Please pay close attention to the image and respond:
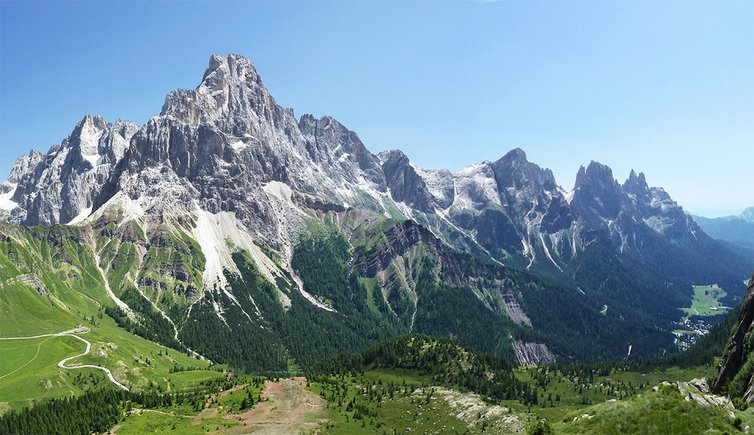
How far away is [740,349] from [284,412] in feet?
391

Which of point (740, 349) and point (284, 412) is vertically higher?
point (740, 349)

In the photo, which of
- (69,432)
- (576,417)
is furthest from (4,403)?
(576,417)

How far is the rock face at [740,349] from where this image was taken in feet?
377

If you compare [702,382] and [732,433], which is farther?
[702,382]

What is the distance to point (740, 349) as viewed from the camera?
119750 millimetres

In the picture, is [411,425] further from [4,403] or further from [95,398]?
[4,403]

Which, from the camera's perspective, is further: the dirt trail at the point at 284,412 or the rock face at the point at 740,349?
the dirt trail at the point at 284,412

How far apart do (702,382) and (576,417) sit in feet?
248

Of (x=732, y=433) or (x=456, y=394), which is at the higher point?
(x=732, y=433)

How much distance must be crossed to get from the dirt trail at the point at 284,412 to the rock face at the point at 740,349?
10266cm

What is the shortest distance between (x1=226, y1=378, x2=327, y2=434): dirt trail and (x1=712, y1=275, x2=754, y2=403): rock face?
102660mm

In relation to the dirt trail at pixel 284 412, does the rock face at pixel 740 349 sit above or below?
above

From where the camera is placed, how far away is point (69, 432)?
149 meters

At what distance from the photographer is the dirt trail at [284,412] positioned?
14100 cm
